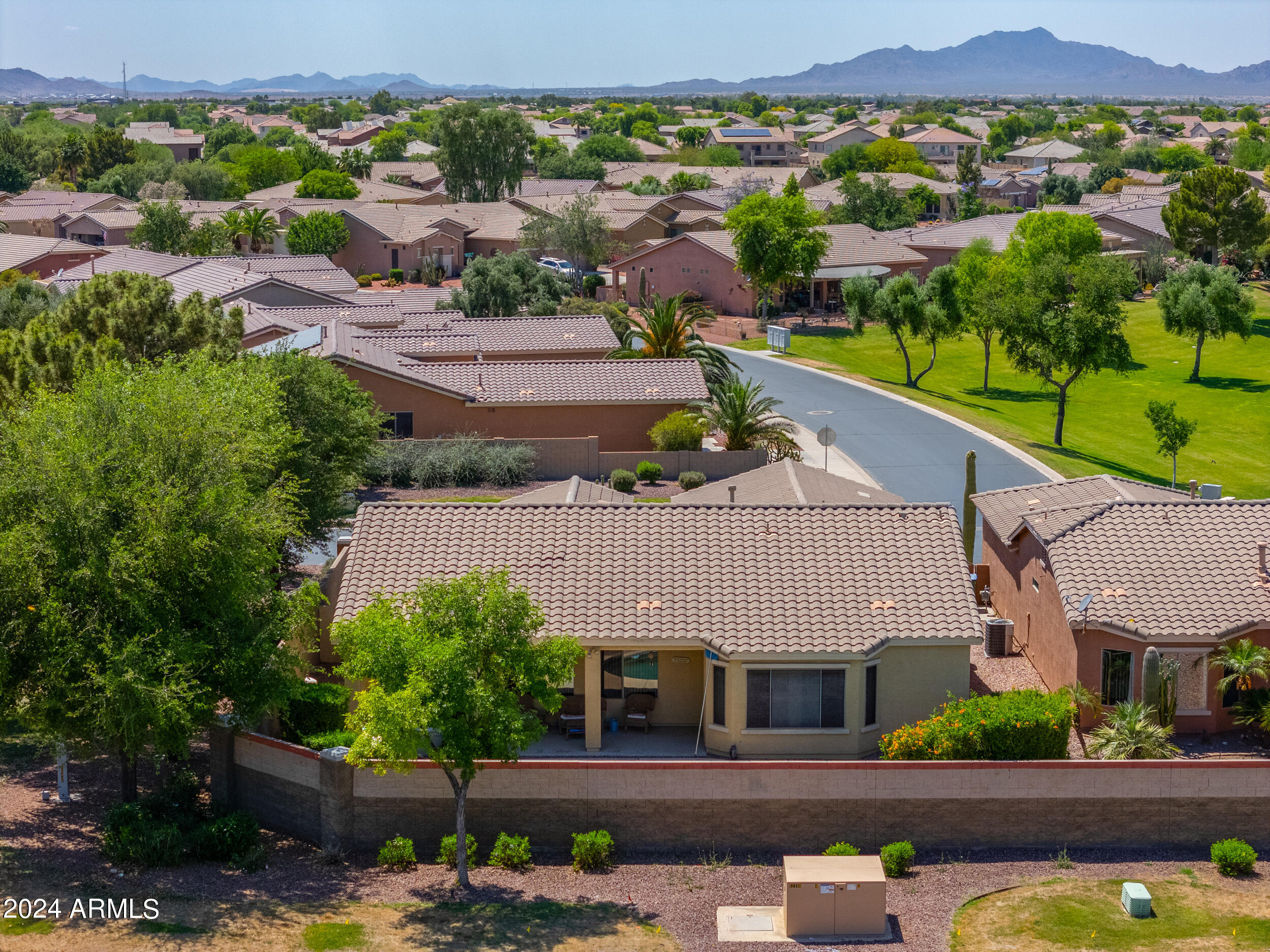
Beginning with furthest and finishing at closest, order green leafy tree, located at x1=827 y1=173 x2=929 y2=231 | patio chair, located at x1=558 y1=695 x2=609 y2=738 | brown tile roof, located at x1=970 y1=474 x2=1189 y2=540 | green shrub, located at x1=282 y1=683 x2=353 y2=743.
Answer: green leafy tree, located at x1=827 y1=173 x2=929 y2=231 → brown tile roof, located at x1=970 y1=474 x2=1189 y2=540 → patio chair, located at x1=558 y1=695 x2=609 y2=738 → green shrub, located at x1=282 y1=683 x2=353 y2=743

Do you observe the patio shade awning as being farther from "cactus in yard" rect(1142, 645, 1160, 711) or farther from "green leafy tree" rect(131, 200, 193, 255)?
"cactus in yard" rect(1142, 645, 1160, 711)

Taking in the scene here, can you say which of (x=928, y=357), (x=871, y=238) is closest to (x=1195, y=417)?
(x=928, y=357)

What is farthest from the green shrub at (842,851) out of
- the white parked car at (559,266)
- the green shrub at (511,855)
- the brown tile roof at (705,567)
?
the white parked car at (559,266)

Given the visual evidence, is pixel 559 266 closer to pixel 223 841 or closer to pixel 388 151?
pixel 223 841

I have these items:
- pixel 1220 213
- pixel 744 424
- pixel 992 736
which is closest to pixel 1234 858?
A: pixel 992 736

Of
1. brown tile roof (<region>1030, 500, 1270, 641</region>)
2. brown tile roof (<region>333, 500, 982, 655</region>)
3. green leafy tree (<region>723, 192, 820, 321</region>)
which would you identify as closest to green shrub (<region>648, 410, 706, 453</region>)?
brown tile roof (<region>333, 500, 982, 655</region>)

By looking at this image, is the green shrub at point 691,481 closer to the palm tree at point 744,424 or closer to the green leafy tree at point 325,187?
the palm tree at point 744,424
